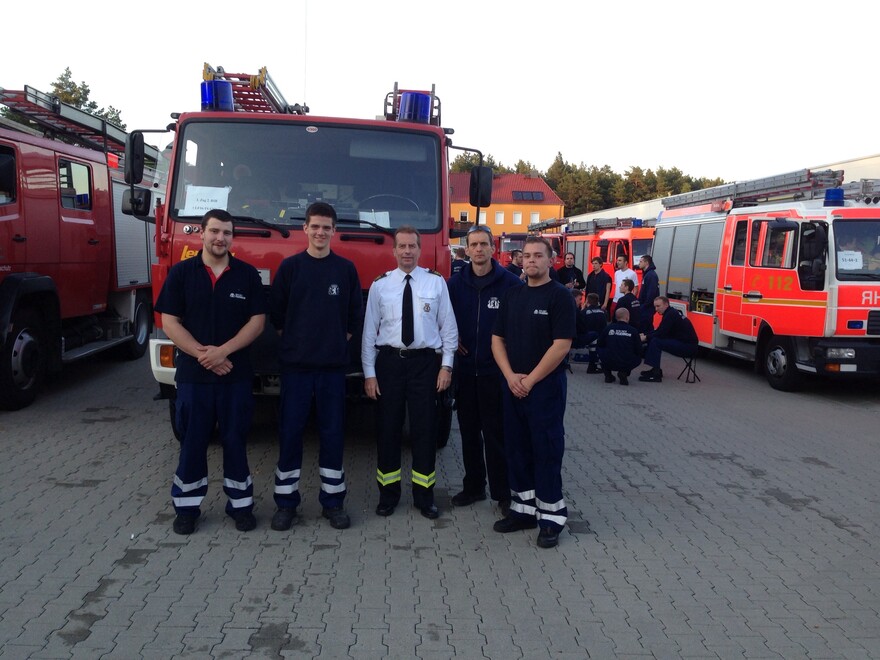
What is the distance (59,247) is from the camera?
884cm

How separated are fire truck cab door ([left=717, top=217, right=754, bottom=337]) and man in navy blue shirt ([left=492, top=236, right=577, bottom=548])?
7.67 m

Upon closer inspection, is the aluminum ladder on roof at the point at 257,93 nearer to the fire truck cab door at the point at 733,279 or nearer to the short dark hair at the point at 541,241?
the short dark hair at the point at 541,241

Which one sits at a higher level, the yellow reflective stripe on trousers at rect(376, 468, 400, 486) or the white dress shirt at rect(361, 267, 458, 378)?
the white dress shirt at rect(361, 267, 458, 378)

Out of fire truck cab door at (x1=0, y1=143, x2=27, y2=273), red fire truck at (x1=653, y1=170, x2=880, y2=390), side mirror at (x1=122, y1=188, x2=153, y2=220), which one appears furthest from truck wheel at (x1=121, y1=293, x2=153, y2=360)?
red fire truck at (x1=653, y1=170, x2=880, y2=390)

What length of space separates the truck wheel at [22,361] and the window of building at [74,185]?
63.5 inches

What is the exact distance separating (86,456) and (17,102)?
4648mm

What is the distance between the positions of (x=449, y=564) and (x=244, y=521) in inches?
53.7

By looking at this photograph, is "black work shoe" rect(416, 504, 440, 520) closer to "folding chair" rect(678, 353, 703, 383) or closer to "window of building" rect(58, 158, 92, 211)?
"window of building" rect(58, 158, 92, 211)

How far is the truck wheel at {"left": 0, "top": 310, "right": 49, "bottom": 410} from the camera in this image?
309 inches

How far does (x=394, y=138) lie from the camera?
6.25m

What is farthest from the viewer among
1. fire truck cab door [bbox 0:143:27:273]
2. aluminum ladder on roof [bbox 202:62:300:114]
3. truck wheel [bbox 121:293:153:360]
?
truck wheel [bbox 121:293:153:360]

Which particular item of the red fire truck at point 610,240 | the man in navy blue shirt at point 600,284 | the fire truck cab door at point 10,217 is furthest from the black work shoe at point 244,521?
the red fire truck at point 610,240

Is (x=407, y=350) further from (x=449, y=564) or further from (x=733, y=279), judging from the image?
(x=733, y=279)

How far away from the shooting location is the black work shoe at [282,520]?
481 centimetres
